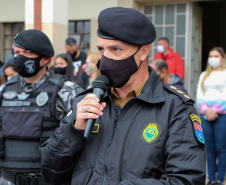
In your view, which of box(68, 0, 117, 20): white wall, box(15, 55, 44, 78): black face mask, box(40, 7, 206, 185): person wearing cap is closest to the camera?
box(40, 7, 206, 185): person wearing cap

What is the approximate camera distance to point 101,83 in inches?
74.5

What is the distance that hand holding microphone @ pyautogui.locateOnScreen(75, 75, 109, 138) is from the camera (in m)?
1.73

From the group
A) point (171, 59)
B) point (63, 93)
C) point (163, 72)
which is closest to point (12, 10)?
point (171, 59)

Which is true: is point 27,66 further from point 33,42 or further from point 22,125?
point 22,125

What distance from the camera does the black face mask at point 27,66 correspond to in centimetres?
309

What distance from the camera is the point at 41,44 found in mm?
3123

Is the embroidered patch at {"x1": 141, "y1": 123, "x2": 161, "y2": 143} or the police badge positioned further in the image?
the police badge

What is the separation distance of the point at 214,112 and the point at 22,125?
3.11m

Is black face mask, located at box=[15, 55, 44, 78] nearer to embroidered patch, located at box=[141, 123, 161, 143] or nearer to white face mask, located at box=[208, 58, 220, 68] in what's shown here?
embroidered patch, located at box=[141, 123, 161, 143]

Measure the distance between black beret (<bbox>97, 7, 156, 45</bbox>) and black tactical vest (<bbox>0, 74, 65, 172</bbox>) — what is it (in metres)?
1.25

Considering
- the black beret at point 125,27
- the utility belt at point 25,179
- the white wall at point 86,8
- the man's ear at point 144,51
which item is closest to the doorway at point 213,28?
the white wall at point 86,8

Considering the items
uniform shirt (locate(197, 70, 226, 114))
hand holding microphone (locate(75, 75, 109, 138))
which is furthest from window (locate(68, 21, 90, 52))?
hand holding microphone (locate(75, 75, 109, 138))

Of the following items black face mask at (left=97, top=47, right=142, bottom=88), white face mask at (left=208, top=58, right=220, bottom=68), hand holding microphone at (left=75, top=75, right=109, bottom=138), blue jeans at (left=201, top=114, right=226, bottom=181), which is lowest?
blue jeans at (left=201, top=114, right=226, bottom=181)

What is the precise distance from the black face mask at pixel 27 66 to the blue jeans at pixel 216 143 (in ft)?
9.91
